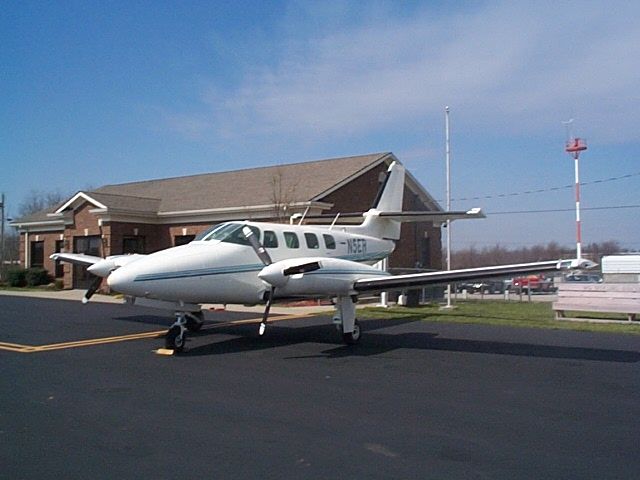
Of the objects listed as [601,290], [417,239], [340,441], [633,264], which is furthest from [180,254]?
[633,264]

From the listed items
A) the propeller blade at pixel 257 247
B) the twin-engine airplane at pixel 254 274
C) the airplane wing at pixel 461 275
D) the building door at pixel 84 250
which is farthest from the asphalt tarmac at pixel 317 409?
the building door at pixel 84 250

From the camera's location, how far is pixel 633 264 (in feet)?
105

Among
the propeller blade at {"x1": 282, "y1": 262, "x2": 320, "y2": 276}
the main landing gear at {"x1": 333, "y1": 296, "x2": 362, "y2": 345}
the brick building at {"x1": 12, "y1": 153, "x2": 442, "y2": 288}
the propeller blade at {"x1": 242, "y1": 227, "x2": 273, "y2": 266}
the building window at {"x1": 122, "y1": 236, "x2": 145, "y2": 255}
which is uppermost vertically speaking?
the brick building at {"x1": 12, "y1": 153, "x2": 442, "y2": 288}

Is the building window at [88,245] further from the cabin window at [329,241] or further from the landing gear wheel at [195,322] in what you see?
the cabin window at [329,241]

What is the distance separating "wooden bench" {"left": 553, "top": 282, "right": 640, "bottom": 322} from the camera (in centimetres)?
1834

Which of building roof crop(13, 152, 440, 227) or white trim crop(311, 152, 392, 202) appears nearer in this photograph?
white trim crop(311, 152, 392, 202)

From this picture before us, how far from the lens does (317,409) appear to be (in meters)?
7.54

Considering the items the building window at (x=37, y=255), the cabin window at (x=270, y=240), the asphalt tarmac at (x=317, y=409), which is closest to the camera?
the asphalt tarmac at (x=317, y=409)

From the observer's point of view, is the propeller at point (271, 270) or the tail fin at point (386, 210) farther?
the tail fin at point (386, 210)

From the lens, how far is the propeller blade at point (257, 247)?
12766mm

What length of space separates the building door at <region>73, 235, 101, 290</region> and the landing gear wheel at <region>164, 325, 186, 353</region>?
21580 mm

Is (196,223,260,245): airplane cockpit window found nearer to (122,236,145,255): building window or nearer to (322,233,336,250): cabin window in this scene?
(322,233,336,250): cabin window

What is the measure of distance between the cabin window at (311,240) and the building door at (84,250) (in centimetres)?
2053

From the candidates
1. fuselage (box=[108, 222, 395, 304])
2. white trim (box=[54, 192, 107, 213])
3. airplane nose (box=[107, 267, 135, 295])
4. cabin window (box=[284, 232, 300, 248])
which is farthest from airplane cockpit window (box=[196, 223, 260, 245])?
white trim (box=[54, 192, 107, 213])
